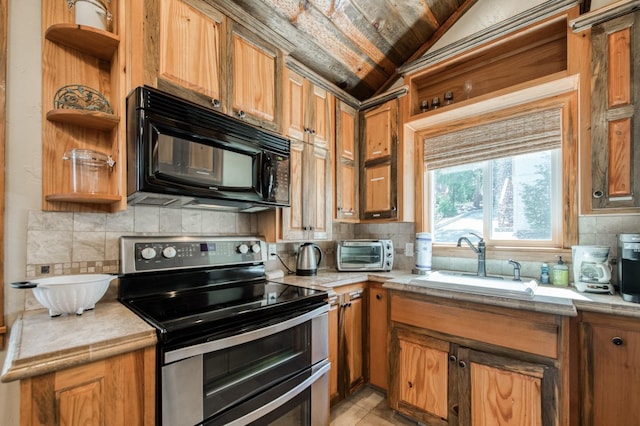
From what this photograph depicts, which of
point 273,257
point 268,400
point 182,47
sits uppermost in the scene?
point 182,47

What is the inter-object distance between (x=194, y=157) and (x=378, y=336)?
1811 mm

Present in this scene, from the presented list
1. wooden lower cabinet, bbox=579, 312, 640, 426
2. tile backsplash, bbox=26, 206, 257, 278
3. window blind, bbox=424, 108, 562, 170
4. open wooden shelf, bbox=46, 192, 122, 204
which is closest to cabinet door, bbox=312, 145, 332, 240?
tile backsplash, bbox=26, 206, 257, 278

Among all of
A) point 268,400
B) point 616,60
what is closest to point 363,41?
point 616,60

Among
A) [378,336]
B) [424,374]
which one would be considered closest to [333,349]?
[378,336]

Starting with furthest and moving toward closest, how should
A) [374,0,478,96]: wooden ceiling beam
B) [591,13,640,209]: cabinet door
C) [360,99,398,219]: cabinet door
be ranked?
[360,99,398,219]: cabinet door, [374,0,478,96]: wooden ceiling beam, [591,13,640,209]: cabinet door

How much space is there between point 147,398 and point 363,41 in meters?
2.74

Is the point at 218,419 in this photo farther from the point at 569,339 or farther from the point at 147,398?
the point at 569,339

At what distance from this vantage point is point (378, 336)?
7.11 ft

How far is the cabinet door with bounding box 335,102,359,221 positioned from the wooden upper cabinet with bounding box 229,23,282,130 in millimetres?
792

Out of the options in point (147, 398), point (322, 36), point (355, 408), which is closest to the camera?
point (147, 398)

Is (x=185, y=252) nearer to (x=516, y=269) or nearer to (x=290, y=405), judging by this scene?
(x=290, y=405)

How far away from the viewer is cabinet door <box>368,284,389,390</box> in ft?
7.00

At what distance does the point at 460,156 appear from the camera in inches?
92.9

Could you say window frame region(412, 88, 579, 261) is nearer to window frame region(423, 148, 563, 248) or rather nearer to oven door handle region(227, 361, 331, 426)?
window frame region(423, 148, 563, 248)
